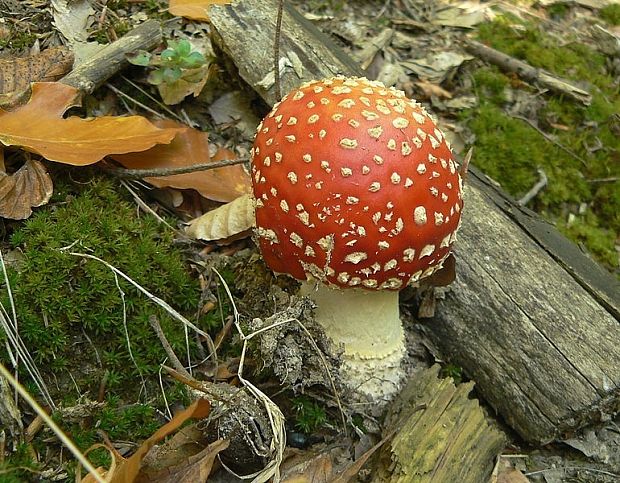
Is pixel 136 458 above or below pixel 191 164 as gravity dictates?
below

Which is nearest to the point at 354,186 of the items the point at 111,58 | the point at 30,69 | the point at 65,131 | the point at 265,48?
the point at 65,131

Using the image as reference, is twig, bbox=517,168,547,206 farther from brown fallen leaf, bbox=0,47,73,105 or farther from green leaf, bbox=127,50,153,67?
brown fallen leaf, bbox=0,47,73,105

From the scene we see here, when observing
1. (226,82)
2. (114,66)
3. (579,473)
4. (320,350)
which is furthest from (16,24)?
(579,473)

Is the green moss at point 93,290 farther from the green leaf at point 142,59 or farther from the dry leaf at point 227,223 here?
the green leaf at point 142,59

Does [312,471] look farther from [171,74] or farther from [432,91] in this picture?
[432,91]

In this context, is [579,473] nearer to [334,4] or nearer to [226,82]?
[226,82]

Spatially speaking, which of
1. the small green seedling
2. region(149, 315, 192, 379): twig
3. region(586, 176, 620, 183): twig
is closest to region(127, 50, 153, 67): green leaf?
the small green seedling

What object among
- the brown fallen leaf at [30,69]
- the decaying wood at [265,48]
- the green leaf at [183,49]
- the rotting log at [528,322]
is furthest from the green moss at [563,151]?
the brown fallen leaf at [30,69]
